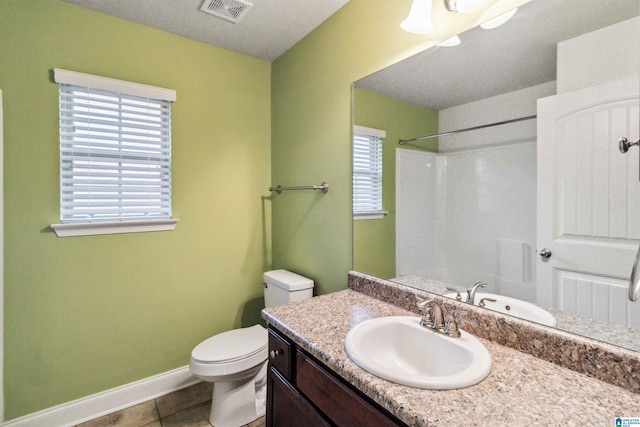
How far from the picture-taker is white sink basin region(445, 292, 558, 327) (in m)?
0.96

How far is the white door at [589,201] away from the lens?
812 millimetres

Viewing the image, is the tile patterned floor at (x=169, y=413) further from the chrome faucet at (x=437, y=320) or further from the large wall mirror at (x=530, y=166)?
the large wall mirror at (x=530, y=166)

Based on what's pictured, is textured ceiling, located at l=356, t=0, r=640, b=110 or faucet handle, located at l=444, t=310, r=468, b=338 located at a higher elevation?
textured ceiling, located at l=356, t=0, r=640, b=110

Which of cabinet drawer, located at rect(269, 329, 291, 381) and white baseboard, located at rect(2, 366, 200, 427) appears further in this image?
white baseboard, located at rect(2, 366, 200, 427)

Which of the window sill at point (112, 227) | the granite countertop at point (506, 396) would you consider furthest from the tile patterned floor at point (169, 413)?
the granite countertop at point (506, 396)

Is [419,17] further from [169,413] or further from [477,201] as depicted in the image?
[169,413]

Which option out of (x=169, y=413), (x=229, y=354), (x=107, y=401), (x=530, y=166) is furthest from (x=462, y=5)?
(x=107, y=401)

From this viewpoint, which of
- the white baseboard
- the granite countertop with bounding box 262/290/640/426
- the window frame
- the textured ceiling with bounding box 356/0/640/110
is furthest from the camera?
the white baseboard

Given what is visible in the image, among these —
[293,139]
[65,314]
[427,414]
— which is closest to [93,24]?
[293,139]

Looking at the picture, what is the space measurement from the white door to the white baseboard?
2.22 m

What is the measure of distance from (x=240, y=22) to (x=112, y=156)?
115 centimetres

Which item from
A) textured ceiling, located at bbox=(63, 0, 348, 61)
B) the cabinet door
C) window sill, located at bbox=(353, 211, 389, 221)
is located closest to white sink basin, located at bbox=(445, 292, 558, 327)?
window sill, located at bbox=(353, 211, 389, 221)

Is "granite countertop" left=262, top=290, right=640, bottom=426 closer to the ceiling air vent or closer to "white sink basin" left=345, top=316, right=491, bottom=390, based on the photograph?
"white sink basin" left=345, top=316, right=491, bottom=390

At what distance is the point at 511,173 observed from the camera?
40.9 inches
